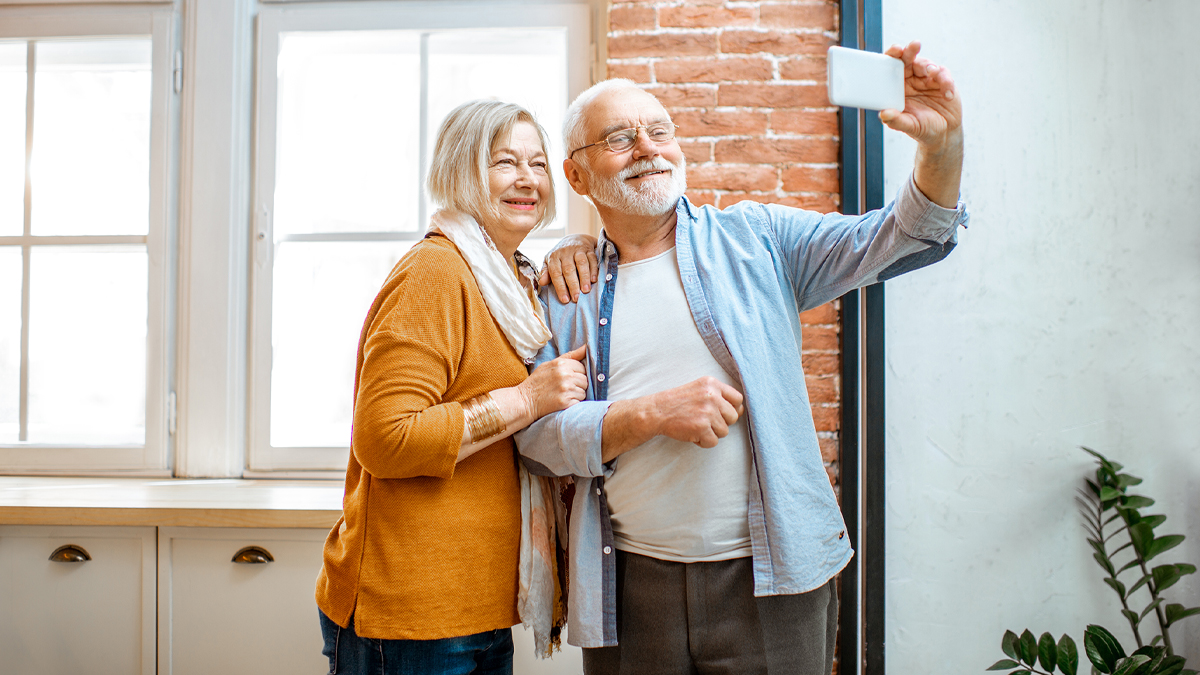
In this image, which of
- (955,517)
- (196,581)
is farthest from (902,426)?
(196,581)

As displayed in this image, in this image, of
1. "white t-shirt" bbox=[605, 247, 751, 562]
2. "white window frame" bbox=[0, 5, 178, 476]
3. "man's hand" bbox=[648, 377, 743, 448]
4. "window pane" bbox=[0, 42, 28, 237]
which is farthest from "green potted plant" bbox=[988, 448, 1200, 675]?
"window pane" bbox=[0, 42, 28, 237]

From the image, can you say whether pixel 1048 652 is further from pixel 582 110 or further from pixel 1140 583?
pixel 582 110

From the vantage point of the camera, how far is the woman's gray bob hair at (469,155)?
1.29 meters

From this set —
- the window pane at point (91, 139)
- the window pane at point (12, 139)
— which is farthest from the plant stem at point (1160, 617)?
the window pane at point (12, 139)

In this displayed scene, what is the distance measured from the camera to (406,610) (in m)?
1.14

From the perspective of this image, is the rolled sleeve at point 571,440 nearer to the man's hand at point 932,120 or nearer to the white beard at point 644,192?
the white beard at point 644,192

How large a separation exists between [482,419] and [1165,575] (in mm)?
1591

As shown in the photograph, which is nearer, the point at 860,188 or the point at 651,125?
the point at 651,125

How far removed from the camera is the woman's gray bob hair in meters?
1.29

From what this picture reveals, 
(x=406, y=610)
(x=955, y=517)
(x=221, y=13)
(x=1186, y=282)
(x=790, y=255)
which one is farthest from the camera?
(x=221, y=13)

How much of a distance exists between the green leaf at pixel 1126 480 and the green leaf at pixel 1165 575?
0.67 feet

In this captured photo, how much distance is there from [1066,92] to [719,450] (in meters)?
1.39

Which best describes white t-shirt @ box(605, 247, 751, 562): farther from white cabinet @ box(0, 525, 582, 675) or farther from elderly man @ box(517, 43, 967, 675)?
white cabinet @ box(0, 525, 582, 675)

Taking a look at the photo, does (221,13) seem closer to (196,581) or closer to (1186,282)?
(196,581)
